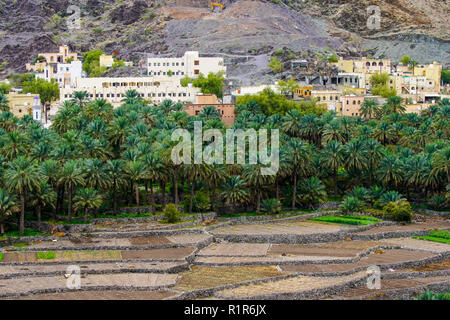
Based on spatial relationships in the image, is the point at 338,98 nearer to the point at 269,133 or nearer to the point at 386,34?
the point at 269,133

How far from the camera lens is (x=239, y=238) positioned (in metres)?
71.4

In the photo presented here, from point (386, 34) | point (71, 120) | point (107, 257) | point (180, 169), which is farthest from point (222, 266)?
point (386, 34)

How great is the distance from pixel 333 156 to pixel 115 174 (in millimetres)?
22382

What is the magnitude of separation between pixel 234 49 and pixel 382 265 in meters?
102

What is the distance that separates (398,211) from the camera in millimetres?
78375

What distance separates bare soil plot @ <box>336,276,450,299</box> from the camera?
183ft

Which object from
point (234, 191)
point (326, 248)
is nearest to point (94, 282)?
point (326, 248)

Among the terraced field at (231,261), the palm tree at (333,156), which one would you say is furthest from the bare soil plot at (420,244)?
the palm tree at (333,156)

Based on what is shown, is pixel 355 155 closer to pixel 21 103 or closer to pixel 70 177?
pixel 70 177

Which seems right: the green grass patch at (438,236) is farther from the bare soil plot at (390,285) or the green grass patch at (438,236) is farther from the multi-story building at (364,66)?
the multi-story building at (364,66)

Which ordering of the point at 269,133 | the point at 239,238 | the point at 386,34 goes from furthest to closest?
the point at 386,34, the point at 269,133, the point at 239,238

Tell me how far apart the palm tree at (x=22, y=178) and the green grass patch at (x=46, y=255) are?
5.65 m

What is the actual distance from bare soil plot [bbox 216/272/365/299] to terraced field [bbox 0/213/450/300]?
0.21 ft

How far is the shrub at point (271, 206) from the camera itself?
260 ft
